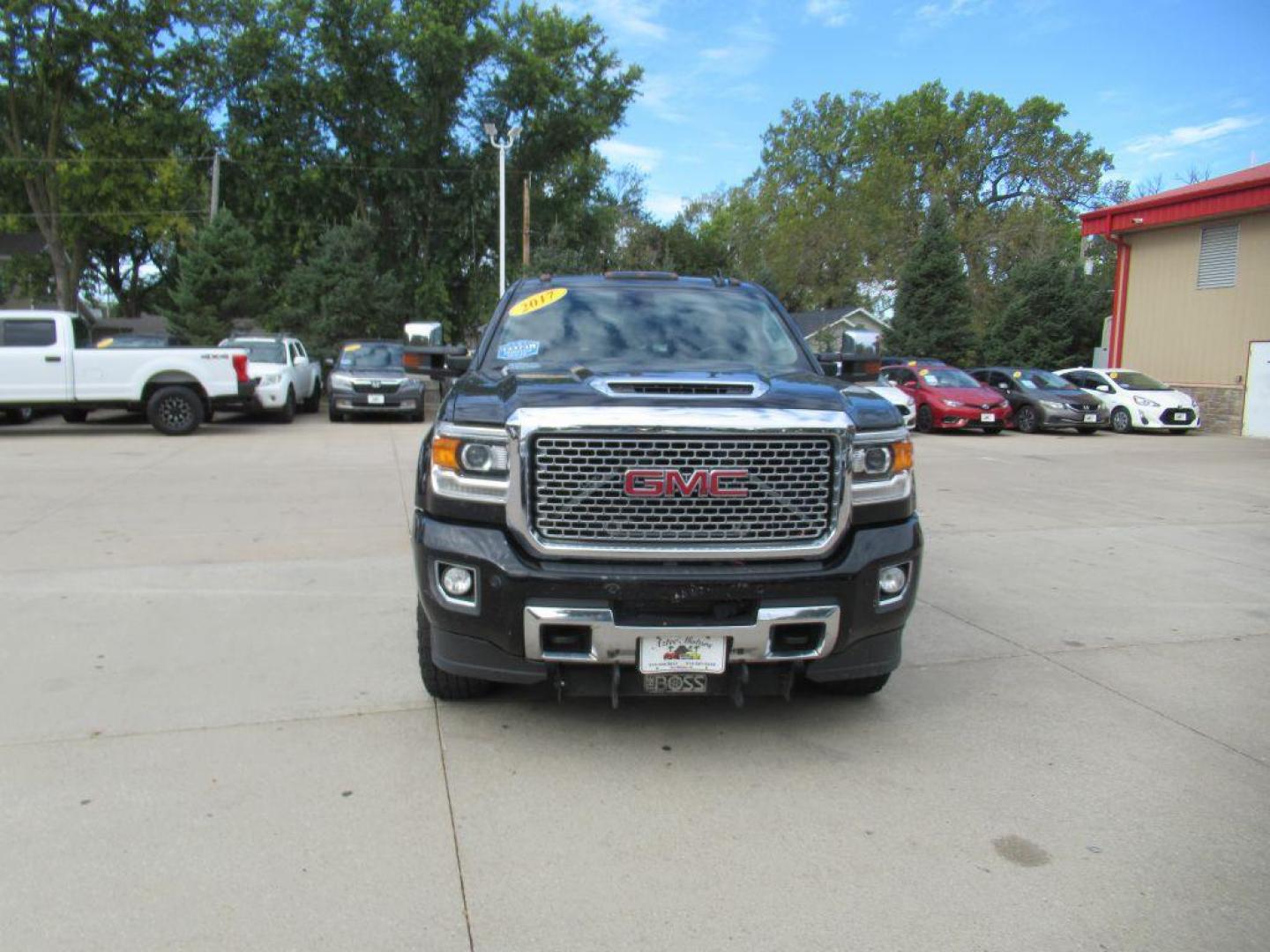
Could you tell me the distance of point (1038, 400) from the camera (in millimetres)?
20500

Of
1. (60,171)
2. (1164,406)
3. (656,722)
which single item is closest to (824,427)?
(656,722)

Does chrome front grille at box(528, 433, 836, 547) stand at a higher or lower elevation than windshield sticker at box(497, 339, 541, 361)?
lower

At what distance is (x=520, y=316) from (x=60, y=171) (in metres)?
35.6

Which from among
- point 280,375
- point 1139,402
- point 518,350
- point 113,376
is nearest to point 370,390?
point 280,375

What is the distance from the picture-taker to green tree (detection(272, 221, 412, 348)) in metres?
29.2

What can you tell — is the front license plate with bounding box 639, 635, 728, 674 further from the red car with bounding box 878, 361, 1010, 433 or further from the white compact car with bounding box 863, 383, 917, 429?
the red car with bounding box 878, 361, 1010, 433

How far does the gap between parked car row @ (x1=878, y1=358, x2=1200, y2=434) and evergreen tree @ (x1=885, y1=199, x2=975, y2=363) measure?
1028cm

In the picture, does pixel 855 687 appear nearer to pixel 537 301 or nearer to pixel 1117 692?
pixel 1117 692

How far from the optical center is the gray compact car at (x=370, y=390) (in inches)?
733

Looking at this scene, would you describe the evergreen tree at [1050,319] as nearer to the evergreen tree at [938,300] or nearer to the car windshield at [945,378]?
the evergreen tree at [938,300]

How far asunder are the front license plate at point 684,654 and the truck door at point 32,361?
1445cm

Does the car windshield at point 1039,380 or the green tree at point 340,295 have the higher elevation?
the green tree at point 340,295

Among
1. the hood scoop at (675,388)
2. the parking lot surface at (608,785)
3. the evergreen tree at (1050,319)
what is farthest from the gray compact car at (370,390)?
the evergreen tree at (1050,319)

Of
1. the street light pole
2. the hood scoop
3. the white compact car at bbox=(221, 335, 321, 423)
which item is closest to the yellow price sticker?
the hood scoop
